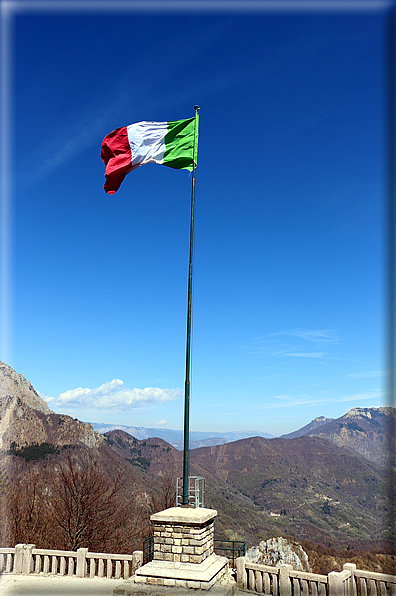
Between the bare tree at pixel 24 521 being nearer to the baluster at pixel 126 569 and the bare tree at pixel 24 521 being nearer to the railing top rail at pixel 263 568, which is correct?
the baluster at pixel 126 569

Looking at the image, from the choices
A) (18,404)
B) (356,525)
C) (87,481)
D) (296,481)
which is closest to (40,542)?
(87,481)

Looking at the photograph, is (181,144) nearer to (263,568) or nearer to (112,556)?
(263,568)

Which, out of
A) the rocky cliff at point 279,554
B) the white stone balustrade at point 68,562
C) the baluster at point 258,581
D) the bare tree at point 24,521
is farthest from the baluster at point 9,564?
the rocky cliff at point 279,554

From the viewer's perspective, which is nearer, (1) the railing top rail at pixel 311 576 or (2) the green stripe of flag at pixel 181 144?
(1) the railing top rail at pixel 311 576

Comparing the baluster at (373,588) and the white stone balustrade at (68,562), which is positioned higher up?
the baluster at (373,588)

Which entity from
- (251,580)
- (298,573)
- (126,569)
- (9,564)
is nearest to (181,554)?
(251,580)

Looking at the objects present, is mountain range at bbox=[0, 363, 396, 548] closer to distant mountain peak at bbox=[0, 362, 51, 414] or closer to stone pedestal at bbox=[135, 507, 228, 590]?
distant mountain peak at bbox=[0, 362, 51, 414]

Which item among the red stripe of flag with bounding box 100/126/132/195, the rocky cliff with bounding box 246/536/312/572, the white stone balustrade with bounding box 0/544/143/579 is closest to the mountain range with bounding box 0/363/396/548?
the rocky cliff with bounding box 246/536/312/572
